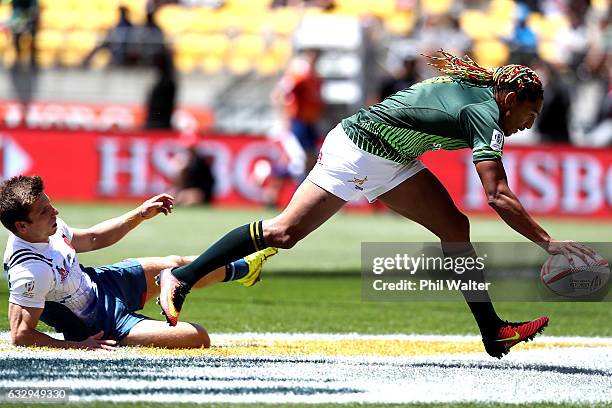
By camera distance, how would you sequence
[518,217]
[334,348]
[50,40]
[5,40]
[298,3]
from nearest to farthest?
1. [518,217]
2. [334,348]
3. [5,40]
4. [50,40]
5. [298,3]

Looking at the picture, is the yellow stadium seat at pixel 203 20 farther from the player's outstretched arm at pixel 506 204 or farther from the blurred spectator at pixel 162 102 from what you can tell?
the player's outstretched arm at pixel 506 204

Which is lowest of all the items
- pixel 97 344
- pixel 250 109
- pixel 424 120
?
pixel 250 109

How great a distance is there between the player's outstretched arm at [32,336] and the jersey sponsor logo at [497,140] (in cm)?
238

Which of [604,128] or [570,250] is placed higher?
[570,250]

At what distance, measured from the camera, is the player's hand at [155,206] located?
7379mm

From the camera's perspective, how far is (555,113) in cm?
2055

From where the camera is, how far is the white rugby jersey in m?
6.79

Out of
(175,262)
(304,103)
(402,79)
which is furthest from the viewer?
(402,79)

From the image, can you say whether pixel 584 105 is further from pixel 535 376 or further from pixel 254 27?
pixel 535 376

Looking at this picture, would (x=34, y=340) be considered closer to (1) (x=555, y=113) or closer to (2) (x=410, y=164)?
(2) (x=410, y=164)

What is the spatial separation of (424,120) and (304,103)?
11.6m

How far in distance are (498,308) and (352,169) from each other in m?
3.76

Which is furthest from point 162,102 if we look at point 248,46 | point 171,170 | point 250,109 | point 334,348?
point 334,348

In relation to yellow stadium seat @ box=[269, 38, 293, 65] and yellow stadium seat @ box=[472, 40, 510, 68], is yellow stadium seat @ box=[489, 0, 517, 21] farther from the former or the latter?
yellow stadium seat @ box=[269, 38, 293, 65]
